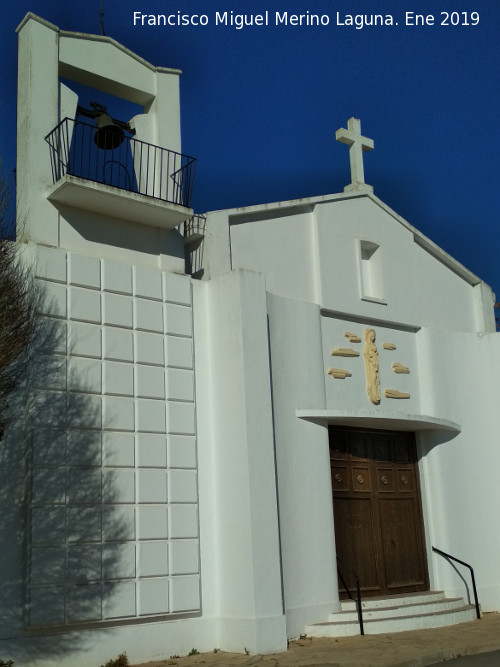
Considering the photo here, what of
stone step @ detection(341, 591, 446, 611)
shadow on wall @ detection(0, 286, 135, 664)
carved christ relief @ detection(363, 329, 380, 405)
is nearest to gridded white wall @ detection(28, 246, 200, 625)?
shadow on wall @ detection(0, 286, 135, 664)

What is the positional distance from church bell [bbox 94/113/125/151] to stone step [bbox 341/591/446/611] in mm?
7701

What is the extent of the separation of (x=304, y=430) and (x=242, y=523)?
1.97 m

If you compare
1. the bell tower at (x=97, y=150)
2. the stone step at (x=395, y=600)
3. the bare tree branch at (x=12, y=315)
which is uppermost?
the bell tower at (x=97, y=150)

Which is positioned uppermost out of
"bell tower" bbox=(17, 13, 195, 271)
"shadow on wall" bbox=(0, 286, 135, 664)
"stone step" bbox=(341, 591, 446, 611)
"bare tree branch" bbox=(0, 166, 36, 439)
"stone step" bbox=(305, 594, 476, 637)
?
"bell tower" bbox=(17, 13, 195, 271)

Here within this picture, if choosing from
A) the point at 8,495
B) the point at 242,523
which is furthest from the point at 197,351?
the point at 8,495

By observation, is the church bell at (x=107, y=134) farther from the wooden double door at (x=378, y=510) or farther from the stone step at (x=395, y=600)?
the stone step at (x=395, y=600)

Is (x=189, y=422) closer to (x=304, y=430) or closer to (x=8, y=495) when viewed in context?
(x=304, y=430)

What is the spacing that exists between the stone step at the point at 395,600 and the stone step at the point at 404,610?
0.31 ft

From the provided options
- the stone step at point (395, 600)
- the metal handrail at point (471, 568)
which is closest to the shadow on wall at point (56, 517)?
the stone step at point (395, 600)

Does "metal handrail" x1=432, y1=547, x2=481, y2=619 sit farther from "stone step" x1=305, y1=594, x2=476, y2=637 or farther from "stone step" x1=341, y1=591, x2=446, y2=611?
"stone step" x1=341, y1=591, x2=446, y2=611

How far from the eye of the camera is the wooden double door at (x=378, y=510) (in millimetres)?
13914

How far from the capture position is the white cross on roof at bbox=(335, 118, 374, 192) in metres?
15.9

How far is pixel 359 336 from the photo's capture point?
1474cm

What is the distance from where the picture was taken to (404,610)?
1302 centimetres
